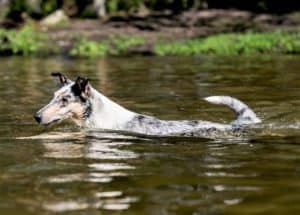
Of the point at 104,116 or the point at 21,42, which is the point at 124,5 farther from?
the point at 104,116

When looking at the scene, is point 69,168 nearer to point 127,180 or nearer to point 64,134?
point 127,180

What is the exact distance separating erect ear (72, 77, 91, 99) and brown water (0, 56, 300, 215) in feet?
1.97

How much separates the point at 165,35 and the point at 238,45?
594 cm

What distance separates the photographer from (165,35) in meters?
35.4

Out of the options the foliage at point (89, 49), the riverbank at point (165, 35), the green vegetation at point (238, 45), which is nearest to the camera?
the green vegetation at point (238, 45)

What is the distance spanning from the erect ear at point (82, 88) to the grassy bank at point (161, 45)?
1895 cm

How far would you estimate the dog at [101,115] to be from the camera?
429 inches

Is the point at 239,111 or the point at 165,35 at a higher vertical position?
the point at 239,111

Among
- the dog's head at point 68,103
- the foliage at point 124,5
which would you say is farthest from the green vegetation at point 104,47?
the dog's head at point 68,103

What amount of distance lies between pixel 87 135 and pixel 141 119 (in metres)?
0.89

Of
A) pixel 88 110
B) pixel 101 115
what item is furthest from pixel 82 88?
pixel 101 115

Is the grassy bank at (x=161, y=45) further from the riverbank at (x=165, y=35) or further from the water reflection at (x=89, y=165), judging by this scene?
the water reflection at (x=89, y=165)

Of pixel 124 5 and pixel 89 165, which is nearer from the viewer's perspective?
pixel 89 165

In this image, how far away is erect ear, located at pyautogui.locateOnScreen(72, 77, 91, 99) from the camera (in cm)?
1079
